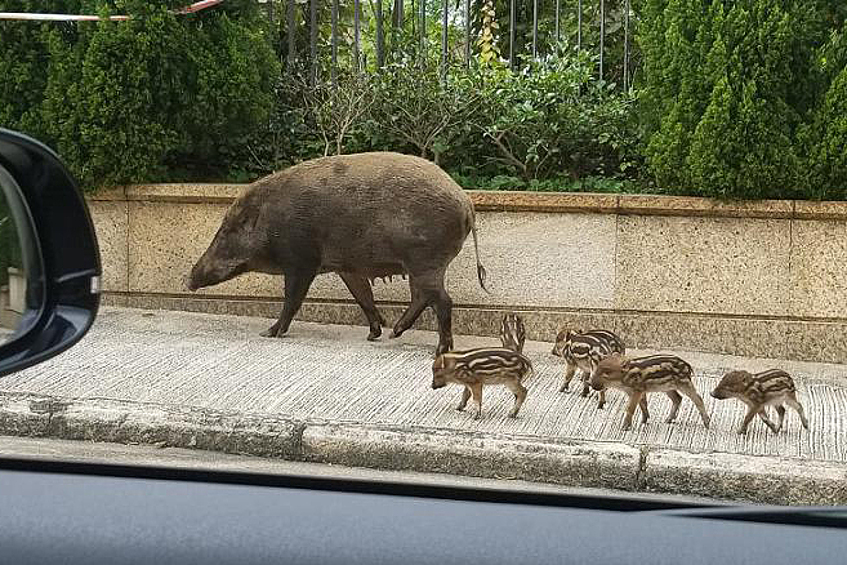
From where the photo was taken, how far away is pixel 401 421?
21.8 ft

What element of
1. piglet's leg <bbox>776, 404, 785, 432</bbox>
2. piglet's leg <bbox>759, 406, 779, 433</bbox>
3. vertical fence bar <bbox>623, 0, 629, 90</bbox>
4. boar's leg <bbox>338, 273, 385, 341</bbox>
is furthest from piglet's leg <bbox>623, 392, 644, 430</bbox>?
vertical fence bar <bbox>623, 0, 629, 90</bbox>

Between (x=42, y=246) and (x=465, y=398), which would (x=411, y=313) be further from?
(x=42, y=246)

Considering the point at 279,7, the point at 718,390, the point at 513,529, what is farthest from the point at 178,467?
the point at 279,7

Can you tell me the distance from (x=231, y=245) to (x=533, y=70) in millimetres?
3213

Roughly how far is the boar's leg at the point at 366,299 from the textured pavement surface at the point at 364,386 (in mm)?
122

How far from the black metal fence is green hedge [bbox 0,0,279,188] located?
67cm

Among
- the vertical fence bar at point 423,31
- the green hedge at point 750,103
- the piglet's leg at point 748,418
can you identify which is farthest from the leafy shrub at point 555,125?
the piglet's leg at point 748,418

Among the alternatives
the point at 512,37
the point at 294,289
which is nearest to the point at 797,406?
the point at 294,289

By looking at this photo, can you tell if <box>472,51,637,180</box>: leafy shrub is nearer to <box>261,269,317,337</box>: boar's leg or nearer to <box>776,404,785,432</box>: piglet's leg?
<box>261,269,317,337</box>: boar's leg

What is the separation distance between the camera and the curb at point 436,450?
5805 millimetres

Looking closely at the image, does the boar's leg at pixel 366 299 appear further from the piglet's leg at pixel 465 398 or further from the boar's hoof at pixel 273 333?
the piglet's leg at pixel 465 398

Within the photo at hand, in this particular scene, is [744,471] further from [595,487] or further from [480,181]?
[480,181]

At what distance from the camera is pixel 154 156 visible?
33.0ft

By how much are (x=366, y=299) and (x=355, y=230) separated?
0.70 meters
